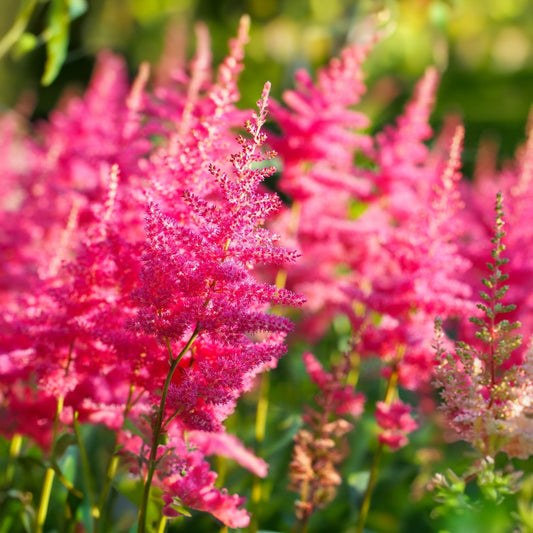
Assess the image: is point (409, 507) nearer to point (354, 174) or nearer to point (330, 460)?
point (330, 460)

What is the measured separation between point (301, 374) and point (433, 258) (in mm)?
1601

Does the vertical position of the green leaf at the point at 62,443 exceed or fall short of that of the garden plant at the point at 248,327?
it falls short

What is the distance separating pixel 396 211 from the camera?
2.80 metres

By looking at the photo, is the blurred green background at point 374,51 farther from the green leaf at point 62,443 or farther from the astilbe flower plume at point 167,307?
the green leaf at point 62,443

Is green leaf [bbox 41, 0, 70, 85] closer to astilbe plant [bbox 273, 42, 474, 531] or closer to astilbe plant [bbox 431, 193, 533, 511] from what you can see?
astilbe plant [bbox 273, 42, 474, 531]

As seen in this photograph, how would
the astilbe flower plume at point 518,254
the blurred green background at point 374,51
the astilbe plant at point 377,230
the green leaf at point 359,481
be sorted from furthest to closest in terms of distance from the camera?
the blurred green background at point 374,51
the astilbe flower plume at point 518,254
the green leaf at point 359,481
the astilbe plant at point 377,230

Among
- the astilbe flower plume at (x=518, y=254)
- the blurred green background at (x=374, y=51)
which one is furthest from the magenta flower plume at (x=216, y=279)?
the blurred green background at (x=374, y=51)

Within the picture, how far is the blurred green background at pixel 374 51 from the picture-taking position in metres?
7.01

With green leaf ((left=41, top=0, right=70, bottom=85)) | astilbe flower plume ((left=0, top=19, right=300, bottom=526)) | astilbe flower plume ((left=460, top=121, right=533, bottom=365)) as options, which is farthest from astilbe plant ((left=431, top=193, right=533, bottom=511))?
green leaf ((left=41, top=0, right=70, bottom=85))

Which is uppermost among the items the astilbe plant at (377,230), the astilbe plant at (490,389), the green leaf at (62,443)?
the astilbe plant at (377,230)

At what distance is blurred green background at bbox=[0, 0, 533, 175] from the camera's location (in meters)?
7.01

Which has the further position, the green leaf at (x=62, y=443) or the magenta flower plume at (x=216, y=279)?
the green leaf at (x=62, y=443)

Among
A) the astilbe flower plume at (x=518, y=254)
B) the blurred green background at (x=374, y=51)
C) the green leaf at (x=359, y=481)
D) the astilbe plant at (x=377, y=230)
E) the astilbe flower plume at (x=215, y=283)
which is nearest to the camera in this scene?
the astilbe flower plume at (x=215, y=283)

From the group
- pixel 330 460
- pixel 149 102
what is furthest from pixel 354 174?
pixel 330 460
